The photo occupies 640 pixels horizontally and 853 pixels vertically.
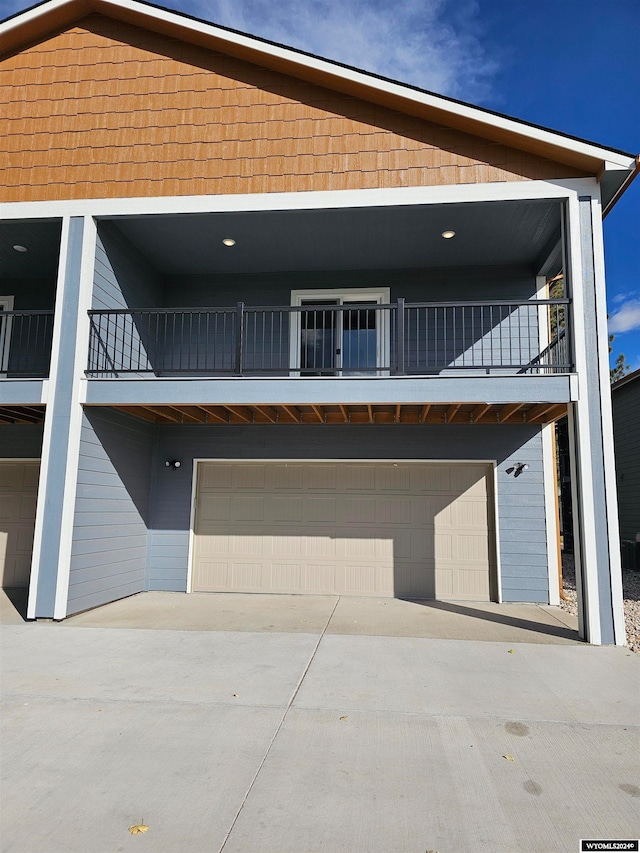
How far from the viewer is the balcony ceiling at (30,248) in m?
8.06

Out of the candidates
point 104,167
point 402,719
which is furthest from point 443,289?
point 402,719

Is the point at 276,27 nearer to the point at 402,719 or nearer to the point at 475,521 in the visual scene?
the point at 475,521

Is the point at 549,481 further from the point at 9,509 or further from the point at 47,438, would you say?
the point at 9,509

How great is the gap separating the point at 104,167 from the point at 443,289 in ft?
17.2

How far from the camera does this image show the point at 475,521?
29.0 feet

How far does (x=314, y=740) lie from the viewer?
12.2 feet

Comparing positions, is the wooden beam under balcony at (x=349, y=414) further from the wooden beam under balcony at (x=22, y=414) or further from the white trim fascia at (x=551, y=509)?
the white trim fascia at (x=551, y=509)

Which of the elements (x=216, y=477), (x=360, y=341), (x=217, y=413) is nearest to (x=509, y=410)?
(x=360, y=341)

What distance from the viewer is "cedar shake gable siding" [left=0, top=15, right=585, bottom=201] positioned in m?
7.51

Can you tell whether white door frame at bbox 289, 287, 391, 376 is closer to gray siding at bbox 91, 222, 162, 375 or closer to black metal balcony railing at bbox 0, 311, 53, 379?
gray siding at bbox 91, 222, 162, 375

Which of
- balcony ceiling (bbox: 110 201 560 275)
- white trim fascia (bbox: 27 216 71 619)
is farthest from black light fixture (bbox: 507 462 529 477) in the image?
white trim fascia (bbox: 27 216 71 619)

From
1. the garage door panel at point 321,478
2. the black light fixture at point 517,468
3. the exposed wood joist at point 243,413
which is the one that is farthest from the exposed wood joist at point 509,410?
the exposed wood joist at point 243,413

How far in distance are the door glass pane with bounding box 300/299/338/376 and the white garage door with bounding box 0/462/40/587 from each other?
15.4 feet

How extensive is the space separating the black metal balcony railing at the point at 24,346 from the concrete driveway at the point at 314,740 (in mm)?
4567
